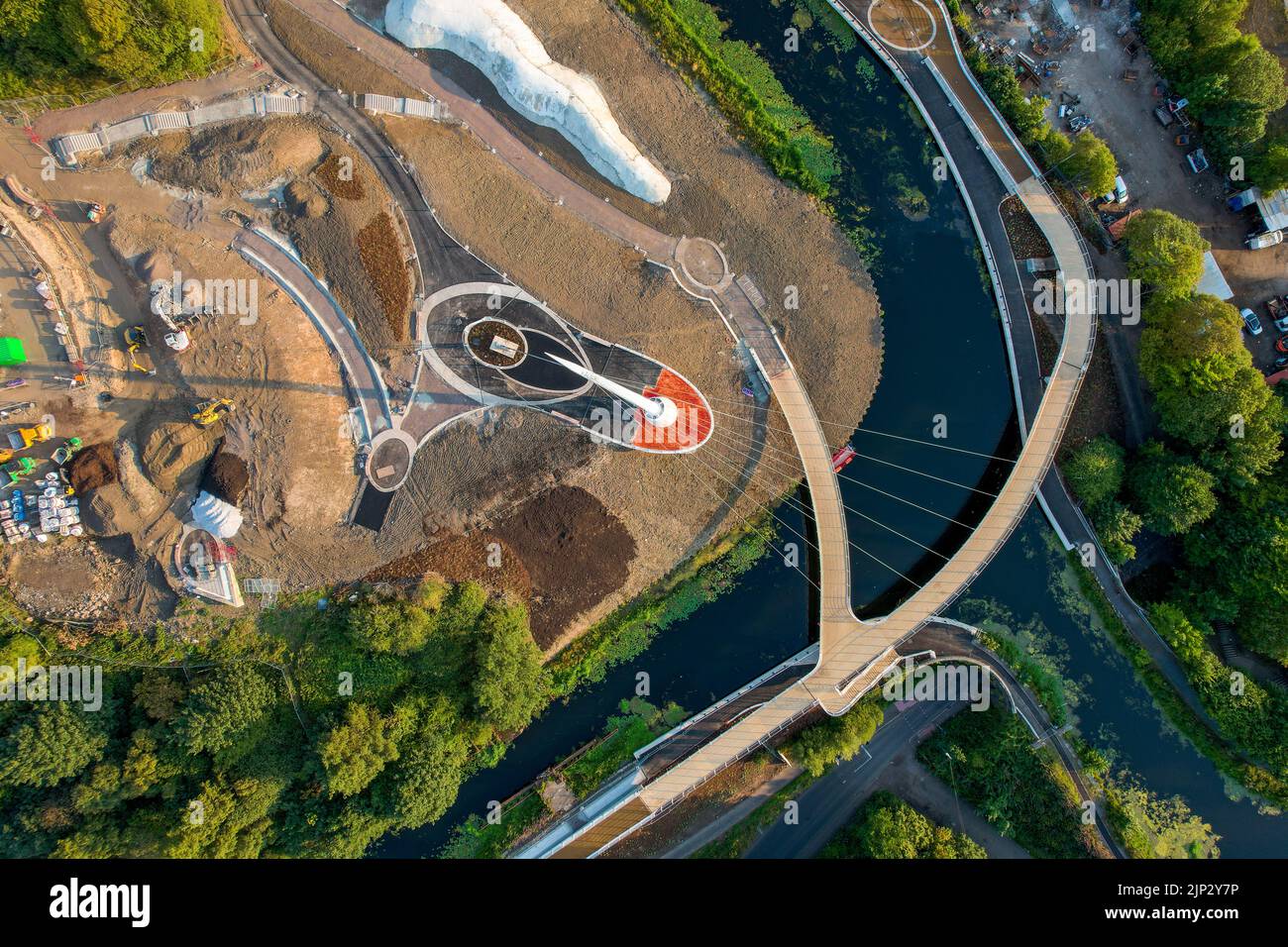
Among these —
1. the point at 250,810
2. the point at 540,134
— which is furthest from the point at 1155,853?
the point at 540,134

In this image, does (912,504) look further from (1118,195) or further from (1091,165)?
(1118,195)

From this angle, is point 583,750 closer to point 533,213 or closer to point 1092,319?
point 533,213

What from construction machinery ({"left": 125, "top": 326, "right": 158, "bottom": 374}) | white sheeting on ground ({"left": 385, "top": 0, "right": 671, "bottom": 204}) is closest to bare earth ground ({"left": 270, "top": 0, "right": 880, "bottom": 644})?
white sheeting on ground ({"left": 385, "top": 0, "right": 671, "bottom": 204})

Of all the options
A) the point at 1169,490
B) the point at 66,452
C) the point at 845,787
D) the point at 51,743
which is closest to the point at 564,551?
the point at 845,787

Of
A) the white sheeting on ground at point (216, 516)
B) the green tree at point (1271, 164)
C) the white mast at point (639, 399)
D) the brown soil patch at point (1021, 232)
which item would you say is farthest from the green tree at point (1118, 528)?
the white sheeting on ground at point (216, 516)

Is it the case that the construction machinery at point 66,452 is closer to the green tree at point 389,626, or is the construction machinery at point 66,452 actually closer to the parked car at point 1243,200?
the green tree at point 389,626
